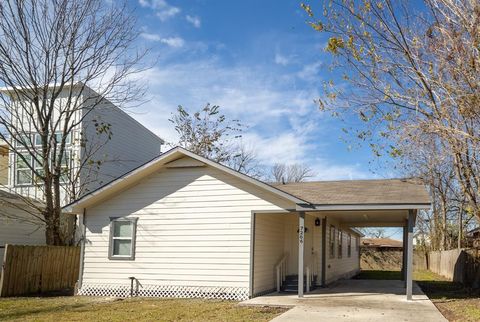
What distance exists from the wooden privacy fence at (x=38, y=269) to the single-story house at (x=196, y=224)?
135 cm

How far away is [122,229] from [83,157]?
808 cm

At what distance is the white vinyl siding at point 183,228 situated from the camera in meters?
14.8

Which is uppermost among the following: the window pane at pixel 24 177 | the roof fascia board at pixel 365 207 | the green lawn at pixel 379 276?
the window pane at pixel 24 177

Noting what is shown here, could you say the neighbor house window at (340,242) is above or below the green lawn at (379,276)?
above

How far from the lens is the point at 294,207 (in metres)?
14.5

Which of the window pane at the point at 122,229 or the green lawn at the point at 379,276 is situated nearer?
the window pane at the point at 122,229

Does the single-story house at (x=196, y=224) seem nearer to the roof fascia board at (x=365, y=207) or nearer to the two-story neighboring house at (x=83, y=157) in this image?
the roof fascia board at (x=365, y=207)

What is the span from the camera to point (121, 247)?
636 inches

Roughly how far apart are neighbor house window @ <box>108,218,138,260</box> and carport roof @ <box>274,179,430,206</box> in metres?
5.13

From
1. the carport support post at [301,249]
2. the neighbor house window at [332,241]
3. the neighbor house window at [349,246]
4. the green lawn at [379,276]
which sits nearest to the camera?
the carport support post at [301,249]

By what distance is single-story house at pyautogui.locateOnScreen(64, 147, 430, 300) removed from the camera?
14570 mm

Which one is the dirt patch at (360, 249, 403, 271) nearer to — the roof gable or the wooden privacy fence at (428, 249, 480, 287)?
the wooden privacy fence at (428, 249, 480, 287)

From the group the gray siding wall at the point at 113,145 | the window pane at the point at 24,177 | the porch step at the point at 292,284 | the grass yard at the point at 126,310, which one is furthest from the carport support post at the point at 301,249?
the window pane at the point at 24,177

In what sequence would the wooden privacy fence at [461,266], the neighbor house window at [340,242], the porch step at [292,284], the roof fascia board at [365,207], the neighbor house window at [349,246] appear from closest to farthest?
the roof fascia board at [365,207] → the porch step at [292,284] → the wooden privacy fence at [461,266] → the neighbor house window at [340,242] → the neighbor house window at [349,246]
